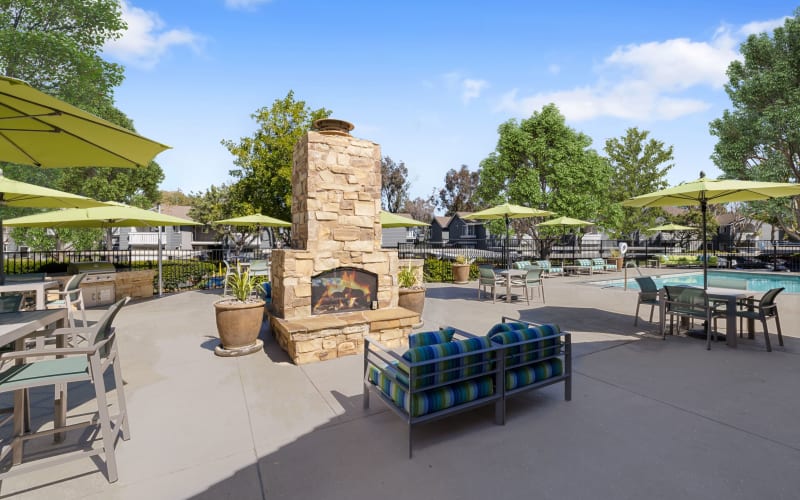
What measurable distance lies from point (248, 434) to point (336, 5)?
977cm

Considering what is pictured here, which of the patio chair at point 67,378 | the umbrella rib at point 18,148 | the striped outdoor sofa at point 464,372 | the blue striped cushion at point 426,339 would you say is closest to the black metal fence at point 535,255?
the striped outdoor sofa at point 464,372

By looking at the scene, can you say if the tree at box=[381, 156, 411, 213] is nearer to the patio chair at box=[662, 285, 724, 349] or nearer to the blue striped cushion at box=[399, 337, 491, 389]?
the patio chair at box=[662, 285, 724, 349]

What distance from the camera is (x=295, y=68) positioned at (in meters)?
10.5

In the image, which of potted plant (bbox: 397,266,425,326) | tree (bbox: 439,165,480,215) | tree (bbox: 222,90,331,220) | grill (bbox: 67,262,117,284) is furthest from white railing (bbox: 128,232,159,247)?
potted plant (bbox: 397,266,425,326)

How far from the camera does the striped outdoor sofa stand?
114 inches

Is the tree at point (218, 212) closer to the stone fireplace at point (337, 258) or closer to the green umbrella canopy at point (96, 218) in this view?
the green umbrella canopy at point (96, 218)

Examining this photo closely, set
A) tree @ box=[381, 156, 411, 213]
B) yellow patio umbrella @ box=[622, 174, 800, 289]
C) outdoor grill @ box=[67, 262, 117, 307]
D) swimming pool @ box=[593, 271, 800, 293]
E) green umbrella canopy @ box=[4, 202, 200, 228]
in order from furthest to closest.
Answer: tree @ box=[381, 156, 411, 213] → swimming pool @ box=[593, 271, 800, 293] → outdoor grill @ box=[67, 262, 117, 307] → green umbrella canopy @ box=[4, 202, 200, 228] → yellow patio umbrella @ box=[622, 174, 800, 289]

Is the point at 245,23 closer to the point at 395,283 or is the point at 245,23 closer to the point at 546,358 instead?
the point at 395,283

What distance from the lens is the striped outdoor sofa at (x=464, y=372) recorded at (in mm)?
2891

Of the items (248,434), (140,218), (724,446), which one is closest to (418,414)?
(248,434)

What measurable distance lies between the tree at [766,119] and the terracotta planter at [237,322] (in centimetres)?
2287

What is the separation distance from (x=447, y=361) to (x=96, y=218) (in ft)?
31.7

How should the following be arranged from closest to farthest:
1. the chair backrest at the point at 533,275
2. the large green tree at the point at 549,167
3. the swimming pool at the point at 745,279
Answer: the chair backrest at the point at 533,275, the swimming pool at the point at 745,279, the large green tree at the point at 549,167

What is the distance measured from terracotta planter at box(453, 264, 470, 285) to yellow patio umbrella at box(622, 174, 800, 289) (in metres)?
6.94
